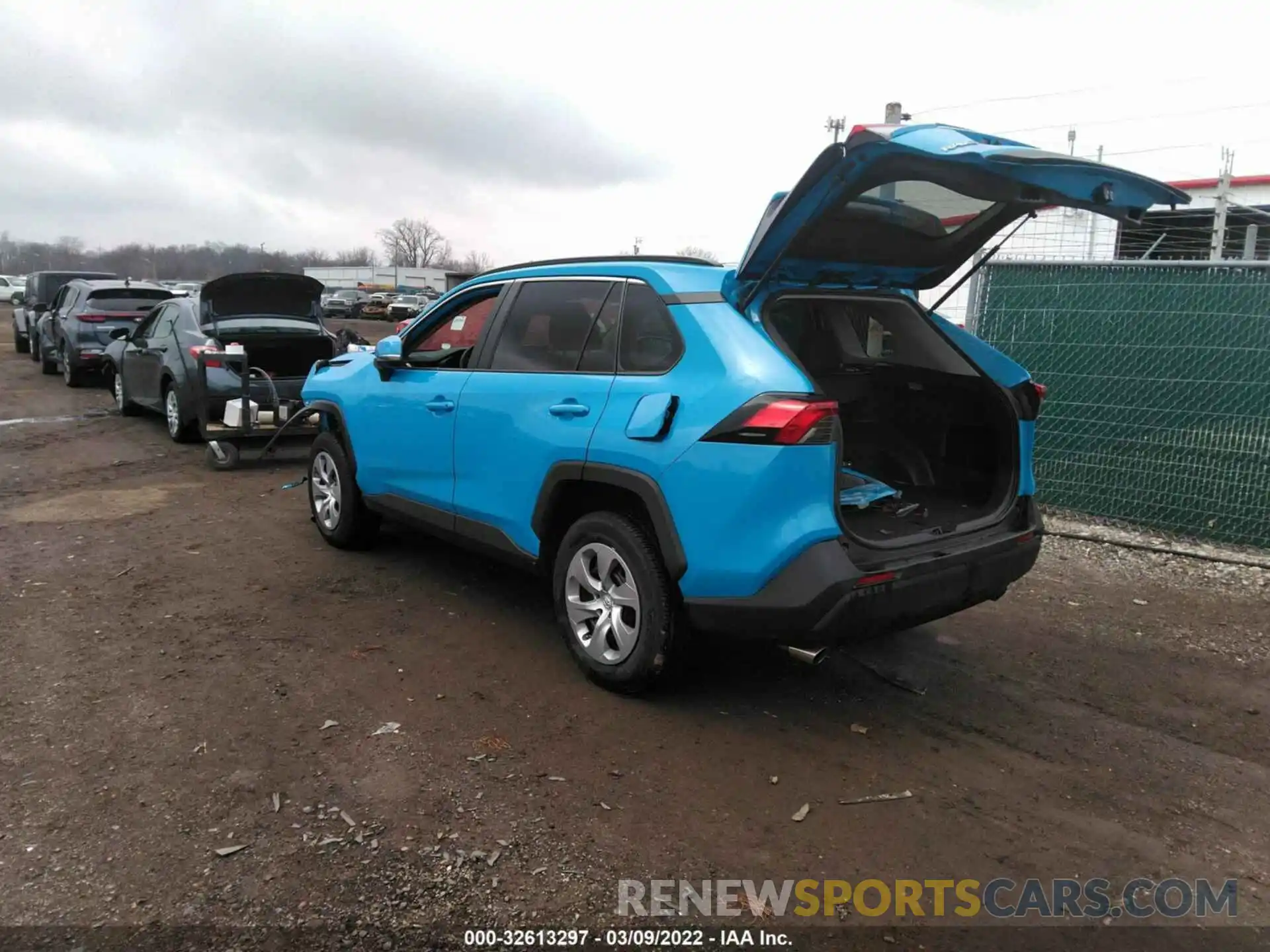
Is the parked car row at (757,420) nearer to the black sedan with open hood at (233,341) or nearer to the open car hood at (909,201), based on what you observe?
the open car hood at (909,201)

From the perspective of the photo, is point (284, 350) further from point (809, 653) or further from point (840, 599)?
point (840, 599)

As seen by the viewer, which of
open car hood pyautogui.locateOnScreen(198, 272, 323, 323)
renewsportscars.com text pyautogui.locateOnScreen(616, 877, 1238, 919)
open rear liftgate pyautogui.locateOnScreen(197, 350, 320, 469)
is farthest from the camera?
open car hood pyautogui.locateOnScreen(198, 272, 323, 323)

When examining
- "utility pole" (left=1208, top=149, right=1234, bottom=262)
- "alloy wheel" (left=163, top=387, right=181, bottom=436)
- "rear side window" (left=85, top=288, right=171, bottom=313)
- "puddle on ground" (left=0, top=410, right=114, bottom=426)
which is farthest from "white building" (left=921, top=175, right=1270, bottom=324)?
"rear side window" (left=85, top=288, right=171, bottom=313)

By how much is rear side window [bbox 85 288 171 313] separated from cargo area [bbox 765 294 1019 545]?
1165cm

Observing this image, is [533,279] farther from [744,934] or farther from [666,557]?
[744,934]

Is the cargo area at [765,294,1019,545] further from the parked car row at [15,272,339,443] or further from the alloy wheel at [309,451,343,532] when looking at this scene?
the parked car row at [15,272,339,443]

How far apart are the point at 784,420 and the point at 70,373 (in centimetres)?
1413

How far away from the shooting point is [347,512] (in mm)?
5797

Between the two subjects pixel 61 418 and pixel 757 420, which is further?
pixel 61 418

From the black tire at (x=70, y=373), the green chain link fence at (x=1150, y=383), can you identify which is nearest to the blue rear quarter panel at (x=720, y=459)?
the green chain link fence at (x=1150, y=383)

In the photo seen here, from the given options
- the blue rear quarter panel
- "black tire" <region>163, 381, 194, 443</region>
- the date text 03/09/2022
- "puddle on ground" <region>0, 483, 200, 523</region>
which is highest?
the blue rear quarter panel

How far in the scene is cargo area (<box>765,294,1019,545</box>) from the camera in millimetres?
4094

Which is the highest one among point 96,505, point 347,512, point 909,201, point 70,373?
point 909,201

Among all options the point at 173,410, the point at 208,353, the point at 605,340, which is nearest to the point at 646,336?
the point at 605,340
